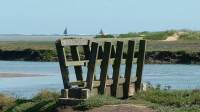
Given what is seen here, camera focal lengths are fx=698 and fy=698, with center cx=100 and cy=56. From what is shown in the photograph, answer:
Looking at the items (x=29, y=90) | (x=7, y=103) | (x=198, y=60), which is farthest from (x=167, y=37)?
(x=7, y=103)

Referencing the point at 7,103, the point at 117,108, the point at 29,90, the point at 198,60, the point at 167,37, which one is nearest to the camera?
the point at 117,108

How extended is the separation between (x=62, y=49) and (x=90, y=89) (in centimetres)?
135

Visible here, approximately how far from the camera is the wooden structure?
56.4 feet

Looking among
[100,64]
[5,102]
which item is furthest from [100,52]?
[5,102]

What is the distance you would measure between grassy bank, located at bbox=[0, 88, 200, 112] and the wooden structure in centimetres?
38

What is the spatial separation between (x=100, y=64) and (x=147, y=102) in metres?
1.72

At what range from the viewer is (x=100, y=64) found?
18.5 metres

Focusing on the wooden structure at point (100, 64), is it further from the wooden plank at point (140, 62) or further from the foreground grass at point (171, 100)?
the foreground grass at point (171, 100)

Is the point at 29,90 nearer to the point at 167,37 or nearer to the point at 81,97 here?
the point at 81,97

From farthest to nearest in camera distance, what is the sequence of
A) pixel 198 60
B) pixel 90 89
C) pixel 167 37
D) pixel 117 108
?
pixel 167 37, pixel 198 60, pixel 90 89, pixel 117 108

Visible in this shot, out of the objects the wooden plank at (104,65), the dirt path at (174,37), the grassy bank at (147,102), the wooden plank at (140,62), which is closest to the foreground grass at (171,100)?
the grassy bank at (147,102)

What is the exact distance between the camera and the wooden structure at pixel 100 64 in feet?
56.4

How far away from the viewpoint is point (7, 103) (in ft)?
68.3

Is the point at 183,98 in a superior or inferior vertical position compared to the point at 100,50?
inferior
